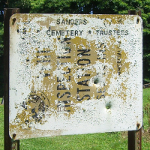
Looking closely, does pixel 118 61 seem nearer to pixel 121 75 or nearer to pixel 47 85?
pixel 121 75

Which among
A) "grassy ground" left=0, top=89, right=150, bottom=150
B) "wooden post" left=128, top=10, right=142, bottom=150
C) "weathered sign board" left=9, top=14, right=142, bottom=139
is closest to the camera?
"weathered sign board" left=9, top=14, right=142, bottom=139

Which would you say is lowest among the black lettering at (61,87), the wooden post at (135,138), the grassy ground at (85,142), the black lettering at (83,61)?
the grassy ground at (85,142)

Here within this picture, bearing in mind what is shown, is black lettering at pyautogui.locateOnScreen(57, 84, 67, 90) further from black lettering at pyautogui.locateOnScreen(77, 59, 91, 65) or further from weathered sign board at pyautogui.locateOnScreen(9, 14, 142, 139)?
black lettering at pyautogui.locateOnScreen(77, 59, 91, 65)

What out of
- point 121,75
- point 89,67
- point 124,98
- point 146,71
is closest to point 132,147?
point 124,98

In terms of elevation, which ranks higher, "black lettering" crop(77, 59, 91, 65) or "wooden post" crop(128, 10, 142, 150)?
"black lettering" crop(77, 59, 91, 65)

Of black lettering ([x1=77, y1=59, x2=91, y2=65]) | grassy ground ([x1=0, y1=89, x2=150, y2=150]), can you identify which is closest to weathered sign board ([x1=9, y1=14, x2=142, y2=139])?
black lettering ([x1=77, y1=59, x2=91, y2=65])

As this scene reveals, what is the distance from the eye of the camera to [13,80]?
76.0 inches

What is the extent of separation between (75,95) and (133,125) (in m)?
0.55

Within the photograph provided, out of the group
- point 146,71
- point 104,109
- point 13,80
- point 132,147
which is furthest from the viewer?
point 146,71

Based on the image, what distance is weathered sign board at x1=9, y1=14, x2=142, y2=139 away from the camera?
1.94 metres

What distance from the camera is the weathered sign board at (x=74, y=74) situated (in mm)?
1944

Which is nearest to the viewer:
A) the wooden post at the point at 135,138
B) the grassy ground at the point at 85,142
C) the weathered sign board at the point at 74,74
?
the weathered sign board at the point at 74,74

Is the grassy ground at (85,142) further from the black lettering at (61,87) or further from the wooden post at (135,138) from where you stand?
the black lettering at (61,87)

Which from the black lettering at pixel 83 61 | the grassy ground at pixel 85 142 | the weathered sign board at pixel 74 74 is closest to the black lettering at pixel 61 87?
the weathered sign board at pixel 74 74
